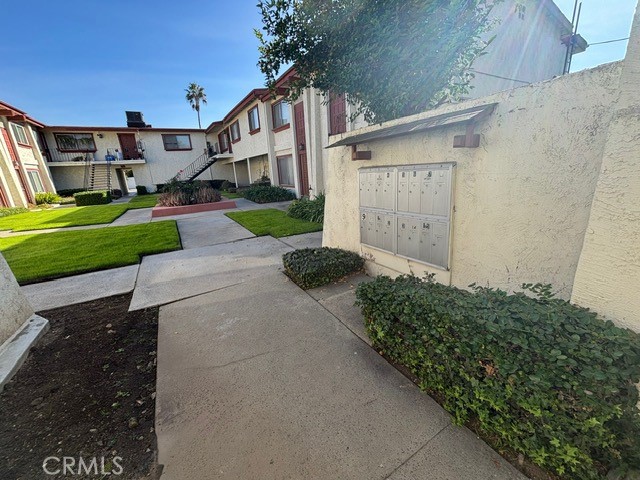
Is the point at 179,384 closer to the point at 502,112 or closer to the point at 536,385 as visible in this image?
the point at 536,385

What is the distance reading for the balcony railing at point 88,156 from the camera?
914 inches

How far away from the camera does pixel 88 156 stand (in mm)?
24281

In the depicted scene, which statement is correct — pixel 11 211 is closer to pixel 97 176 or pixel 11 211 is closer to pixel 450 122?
pixel 97 176

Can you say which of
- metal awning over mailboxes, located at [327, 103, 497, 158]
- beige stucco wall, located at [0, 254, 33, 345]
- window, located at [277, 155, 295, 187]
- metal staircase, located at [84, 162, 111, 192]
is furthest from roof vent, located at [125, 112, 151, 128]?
metal awning over mailboxes, located at [327, 103, 497, 158]

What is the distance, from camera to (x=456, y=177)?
3338 millimetres

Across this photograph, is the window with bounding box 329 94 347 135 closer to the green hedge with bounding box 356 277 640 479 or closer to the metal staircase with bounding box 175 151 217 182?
the green hedge with bounding box 356 277 640 479

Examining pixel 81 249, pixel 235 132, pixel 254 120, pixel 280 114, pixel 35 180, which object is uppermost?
pixel 254 120

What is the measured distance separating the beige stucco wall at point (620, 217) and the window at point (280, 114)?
14.2 m

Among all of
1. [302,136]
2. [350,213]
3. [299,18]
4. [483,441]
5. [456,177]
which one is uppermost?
[299,18]

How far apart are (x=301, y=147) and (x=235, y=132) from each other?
37.1 ft

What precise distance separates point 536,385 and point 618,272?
987 mm

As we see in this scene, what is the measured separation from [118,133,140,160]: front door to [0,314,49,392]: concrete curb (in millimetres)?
27307

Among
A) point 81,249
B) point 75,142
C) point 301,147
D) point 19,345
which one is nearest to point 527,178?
point 19,345

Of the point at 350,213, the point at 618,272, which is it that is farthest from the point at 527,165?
the point at 350,213
